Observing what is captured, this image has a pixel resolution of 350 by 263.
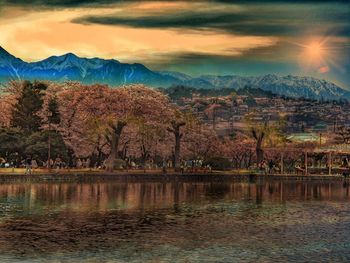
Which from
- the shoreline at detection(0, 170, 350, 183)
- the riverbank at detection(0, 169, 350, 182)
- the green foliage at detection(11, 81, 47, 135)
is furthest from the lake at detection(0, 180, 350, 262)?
the green foliage at detection(11, 81, 47, 135)

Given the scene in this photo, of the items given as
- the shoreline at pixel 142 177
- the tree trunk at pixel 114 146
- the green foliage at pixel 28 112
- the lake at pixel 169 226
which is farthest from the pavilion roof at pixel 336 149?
the green foliage at pixel 28 112

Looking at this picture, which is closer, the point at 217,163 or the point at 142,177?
the point at 142,177

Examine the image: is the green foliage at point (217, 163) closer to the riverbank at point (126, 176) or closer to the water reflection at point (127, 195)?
the riverbank at point (126, 176)

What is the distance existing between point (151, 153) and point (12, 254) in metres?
94.5

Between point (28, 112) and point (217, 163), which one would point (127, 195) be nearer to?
point (28, 112)

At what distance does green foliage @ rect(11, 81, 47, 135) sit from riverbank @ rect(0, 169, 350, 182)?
12492mm

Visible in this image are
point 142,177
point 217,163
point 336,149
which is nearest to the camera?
point 142,177

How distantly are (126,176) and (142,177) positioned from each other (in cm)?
261

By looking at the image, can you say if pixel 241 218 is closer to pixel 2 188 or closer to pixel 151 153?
pixel 2 188

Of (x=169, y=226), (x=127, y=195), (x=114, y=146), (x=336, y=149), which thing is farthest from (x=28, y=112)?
(x=169, y=226)

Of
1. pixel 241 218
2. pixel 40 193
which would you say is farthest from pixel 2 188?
pixel 241 218

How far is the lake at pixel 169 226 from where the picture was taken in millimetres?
34688

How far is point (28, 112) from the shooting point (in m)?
110

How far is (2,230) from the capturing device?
42.4 meters
